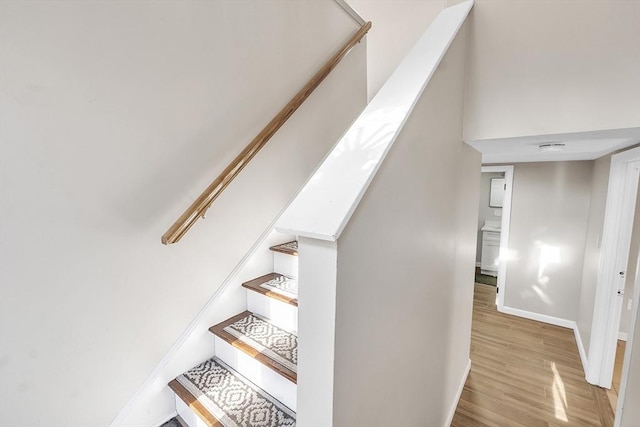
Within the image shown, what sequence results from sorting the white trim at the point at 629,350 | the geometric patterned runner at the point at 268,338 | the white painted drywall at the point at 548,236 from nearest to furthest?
the geometric patterned runner at the point at 268,338 → the white trim at the point at 629,350 → the white painted drywall at the point at 548,236

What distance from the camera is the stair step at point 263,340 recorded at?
1.24 meters

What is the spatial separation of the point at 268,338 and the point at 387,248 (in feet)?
2.83

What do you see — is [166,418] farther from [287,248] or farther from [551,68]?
[551,68]

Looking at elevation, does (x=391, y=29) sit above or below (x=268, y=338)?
above

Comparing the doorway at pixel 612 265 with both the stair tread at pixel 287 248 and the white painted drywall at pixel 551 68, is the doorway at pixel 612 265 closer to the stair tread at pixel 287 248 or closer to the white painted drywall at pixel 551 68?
the white painted drywall at pixel 551 68

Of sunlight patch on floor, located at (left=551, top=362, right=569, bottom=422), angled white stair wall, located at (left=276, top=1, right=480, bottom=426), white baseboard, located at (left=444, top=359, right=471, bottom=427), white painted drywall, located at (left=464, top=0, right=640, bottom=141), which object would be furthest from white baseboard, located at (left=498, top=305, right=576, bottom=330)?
white painted drywall, located at (left=464, top=0, right=640, bottom=141)

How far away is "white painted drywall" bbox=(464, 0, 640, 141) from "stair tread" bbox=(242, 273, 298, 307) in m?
1.37

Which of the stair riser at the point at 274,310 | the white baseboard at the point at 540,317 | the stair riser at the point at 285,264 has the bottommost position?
the white baseboard at the point at 540,317

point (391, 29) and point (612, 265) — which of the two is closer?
point (612, 265)

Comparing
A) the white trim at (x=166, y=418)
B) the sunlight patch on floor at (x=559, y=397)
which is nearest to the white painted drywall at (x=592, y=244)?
the sunlight patch on floor at (x=559, y=397)

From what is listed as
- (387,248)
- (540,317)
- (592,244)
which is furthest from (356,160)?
(540,317)

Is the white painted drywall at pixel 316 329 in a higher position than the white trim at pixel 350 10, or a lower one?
lower

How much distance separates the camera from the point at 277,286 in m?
1.62

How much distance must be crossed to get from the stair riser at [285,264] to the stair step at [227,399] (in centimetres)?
59
